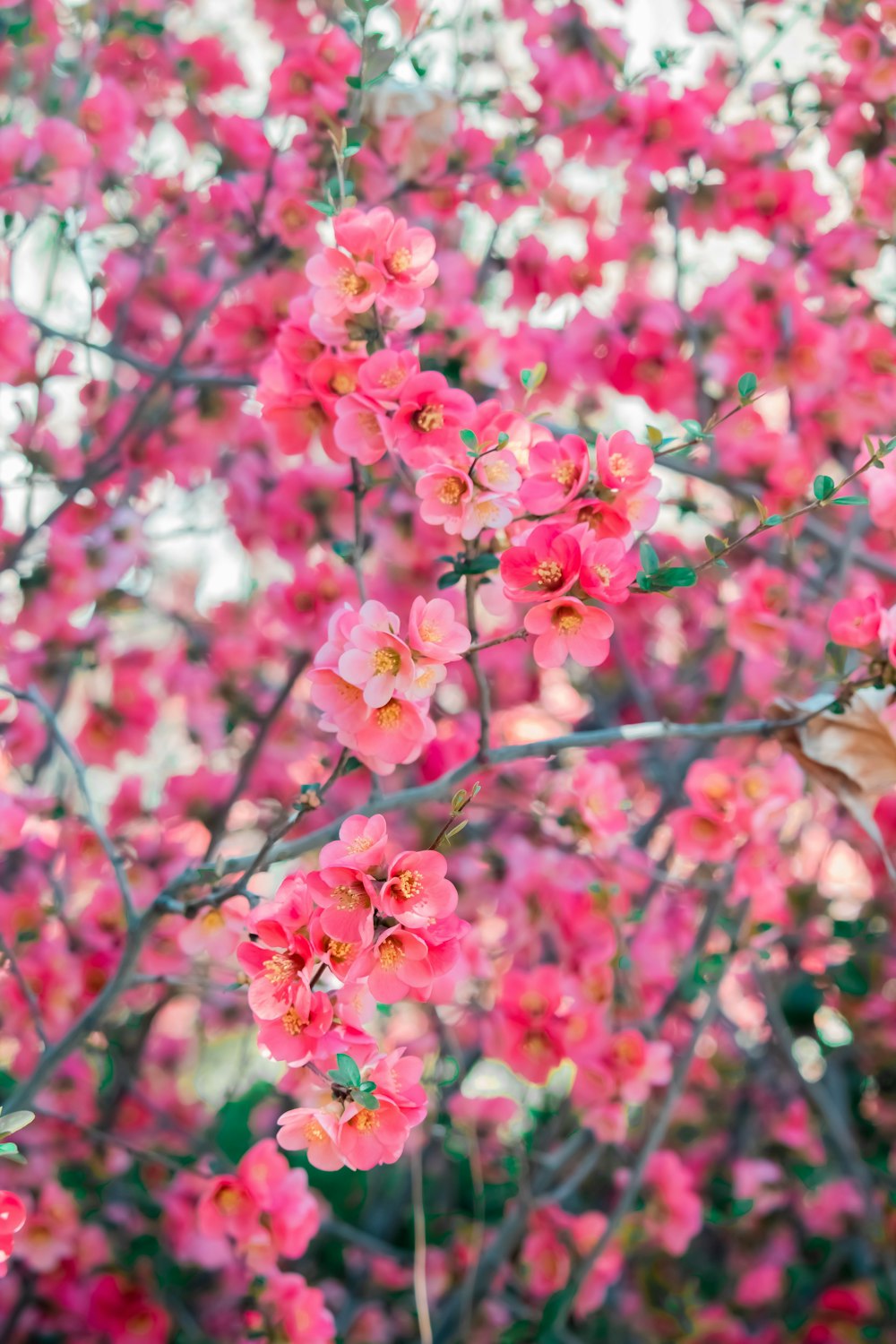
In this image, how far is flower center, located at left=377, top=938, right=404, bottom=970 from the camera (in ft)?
2.08

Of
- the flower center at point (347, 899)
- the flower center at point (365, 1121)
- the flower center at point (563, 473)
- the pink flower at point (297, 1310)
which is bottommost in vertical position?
the pink flower at point (297, 1310)

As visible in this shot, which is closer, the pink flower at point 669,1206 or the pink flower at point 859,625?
the pink flower at point 859,625

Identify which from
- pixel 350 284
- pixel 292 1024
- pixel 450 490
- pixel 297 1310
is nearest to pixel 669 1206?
pixel 297 1310

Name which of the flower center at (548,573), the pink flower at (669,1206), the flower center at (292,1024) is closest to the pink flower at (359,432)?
the flower center at (548,573)

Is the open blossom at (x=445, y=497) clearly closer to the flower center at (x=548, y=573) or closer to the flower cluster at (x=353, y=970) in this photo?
the flower center at (x=548, y=573)

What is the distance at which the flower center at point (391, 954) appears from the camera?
0.64m

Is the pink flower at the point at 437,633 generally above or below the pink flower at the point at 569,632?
above

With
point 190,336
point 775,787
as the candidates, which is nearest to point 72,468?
point 190,336

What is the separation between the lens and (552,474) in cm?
76

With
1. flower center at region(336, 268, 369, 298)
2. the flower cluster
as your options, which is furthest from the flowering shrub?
the flower cluster

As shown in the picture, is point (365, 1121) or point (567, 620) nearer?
point (365, 1121)

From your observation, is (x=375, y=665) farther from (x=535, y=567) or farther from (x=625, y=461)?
(x=625, y=461)

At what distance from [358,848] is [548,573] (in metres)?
0.22

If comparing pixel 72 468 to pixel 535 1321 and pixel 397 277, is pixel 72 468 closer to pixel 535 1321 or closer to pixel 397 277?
pixel 397 277
